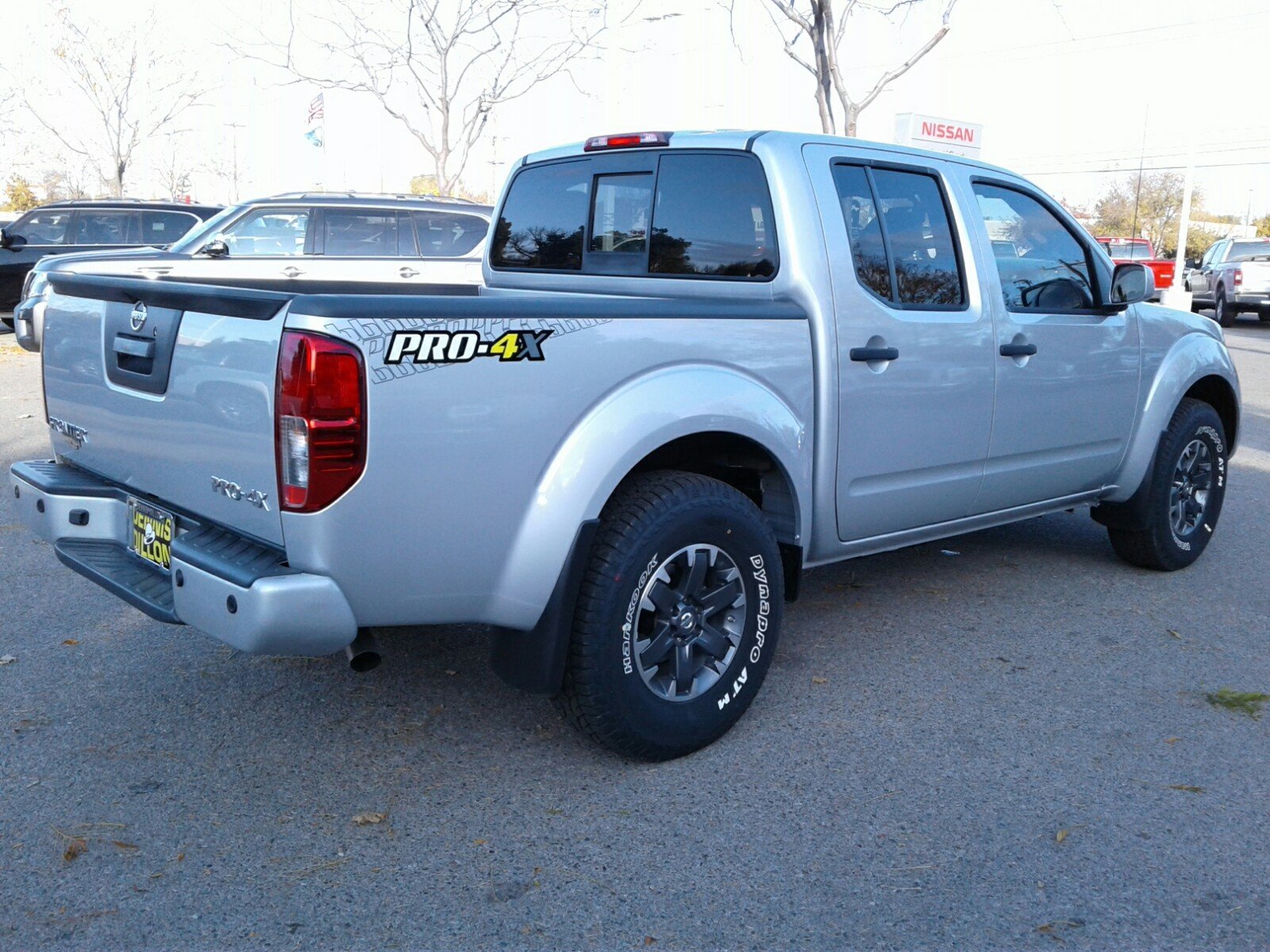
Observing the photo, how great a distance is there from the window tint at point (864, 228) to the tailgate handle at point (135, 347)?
91.5 inches

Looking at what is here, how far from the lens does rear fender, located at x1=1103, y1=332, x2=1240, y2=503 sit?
5387 mm

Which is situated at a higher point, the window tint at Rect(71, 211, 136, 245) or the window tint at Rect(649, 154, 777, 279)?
the window tint at Rect(71, 211, 136, 245)

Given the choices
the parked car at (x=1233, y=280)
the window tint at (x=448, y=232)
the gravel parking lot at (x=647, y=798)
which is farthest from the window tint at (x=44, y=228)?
the parked car at (x=1233, y=280)

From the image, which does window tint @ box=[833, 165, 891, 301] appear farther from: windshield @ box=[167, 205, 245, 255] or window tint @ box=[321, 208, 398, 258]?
windshield @ box=[167, 205, 245, 255]

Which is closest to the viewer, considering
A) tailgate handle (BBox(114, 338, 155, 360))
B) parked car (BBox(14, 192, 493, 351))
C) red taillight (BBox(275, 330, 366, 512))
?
red taillight (BBox(275, 330, 366, 512))

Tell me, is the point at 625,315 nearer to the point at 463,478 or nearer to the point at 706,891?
the point at 463,478

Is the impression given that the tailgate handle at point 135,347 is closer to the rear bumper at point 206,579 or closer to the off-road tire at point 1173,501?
the rear bumper at point 206,579

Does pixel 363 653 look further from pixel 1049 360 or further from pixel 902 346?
pixel 1049 360

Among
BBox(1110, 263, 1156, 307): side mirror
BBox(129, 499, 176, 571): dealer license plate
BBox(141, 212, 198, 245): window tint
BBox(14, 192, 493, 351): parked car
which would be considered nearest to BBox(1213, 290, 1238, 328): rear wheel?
BBox(14, 192, 493, 351): parked car

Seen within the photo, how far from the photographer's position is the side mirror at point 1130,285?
4.97m

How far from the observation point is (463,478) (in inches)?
118

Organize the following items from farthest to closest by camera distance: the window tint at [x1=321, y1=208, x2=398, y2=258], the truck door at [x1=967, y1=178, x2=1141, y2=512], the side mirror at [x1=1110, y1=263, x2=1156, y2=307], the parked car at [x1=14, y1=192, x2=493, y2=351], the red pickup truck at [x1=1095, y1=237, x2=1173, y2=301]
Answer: the red pickup truck at [x1=1095, y1=237, x2=1173, y2=301] < the window tint at [x1=321, y1=208, x2=398, y2=258] < the parked car at [x1=14, y1=192, x2=493, y2=351] < the side mirror at [x1=1110, y1=263, x2=1156, y2=307] < the truck door at [x1=967, y1=178, x2=1141, y2=512]

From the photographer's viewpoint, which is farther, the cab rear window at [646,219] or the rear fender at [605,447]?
the cab rear window at [646,219]

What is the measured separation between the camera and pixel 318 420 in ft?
9.05
